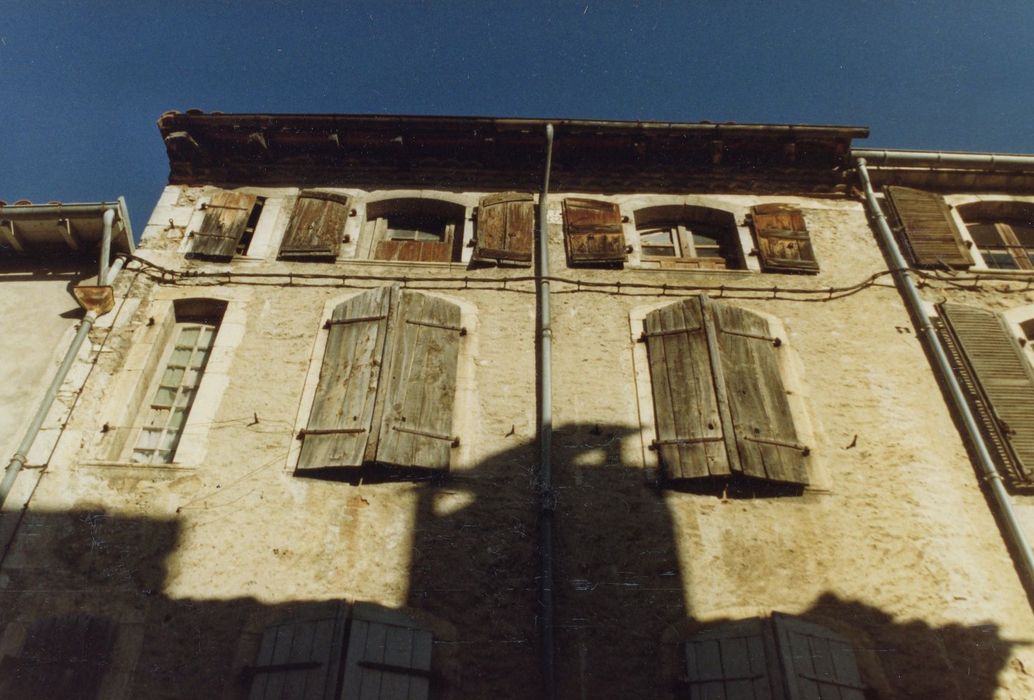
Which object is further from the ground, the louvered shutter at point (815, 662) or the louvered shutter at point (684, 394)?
the louvered shutter at point (684, 394)

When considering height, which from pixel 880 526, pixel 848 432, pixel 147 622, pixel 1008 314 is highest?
pixel 1008 314

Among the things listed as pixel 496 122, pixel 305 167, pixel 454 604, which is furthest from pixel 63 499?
pixel 496 122

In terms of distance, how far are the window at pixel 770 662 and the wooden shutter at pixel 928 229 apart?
4.83 metres

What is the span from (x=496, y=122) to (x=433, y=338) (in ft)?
10.5

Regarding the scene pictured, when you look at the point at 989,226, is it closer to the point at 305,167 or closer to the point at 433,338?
the point at 433,338

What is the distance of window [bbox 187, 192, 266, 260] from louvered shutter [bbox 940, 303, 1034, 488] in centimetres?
775

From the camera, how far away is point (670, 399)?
572cm

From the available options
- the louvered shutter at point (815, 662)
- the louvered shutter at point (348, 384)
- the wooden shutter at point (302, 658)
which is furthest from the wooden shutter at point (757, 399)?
the wooden shutter at point (302, 658)

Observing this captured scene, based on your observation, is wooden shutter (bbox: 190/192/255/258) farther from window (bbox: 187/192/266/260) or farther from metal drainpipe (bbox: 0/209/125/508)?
metal drainpipe (bbox: 0/209/125/508)

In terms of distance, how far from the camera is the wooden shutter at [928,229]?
723cm

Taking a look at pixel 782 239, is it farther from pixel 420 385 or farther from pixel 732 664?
pixel 732 664

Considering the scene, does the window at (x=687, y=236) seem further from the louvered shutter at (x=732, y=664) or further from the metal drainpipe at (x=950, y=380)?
the louvered shutter at (x=732, y=664)

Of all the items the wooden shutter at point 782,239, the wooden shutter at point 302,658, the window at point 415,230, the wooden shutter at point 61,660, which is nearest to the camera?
the wooden shutter at point 302,658

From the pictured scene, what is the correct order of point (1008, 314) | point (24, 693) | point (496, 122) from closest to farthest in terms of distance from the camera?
point (24, 693), point (1008, 314), point (496, 122)
